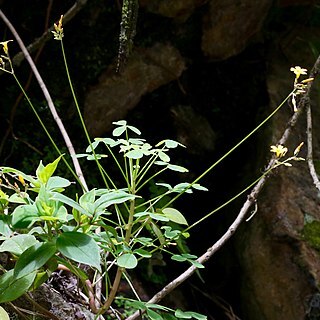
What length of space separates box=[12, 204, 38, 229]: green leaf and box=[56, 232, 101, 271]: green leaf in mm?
51

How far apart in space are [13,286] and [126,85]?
1389 millimetres

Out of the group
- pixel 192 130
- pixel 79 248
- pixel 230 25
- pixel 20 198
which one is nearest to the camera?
pixel 79 248

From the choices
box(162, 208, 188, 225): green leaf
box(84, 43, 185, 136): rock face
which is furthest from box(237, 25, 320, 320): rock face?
box(162, 208, 188, 225): green leaf

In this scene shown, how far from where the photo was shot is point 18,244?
758 mm

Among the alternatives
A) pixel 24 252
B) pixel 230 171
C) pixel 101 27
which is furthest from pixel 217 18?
pixel 24 252

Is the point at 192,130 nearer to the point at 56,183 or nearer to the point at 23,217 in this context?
the point at 56,183

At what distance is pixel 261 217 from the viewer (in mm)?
1915

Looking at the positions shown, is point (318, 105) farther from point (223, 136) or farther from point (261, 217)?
point (261, 217)

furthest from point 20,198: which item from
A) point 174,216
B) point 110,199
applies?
point 174,216

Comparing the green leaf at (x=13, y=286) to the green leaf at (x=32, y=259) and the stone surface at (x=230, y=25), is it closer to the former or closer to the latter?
the green leaf at (x=32, y=259)

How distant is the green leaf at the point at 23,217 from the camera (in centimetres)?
71

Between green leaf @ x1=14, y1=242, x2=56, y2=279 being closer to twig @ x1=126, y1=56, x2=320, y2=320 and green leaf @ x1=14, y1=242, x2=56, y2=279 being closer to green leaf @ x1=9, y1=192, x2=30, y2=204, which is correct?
green leaf @ x1=9, y1=192, x2=30, y2=204

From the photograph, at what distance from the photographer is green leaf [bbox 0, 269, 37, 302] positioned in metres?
0.74

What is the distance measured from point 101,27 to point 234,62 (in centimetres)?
79
